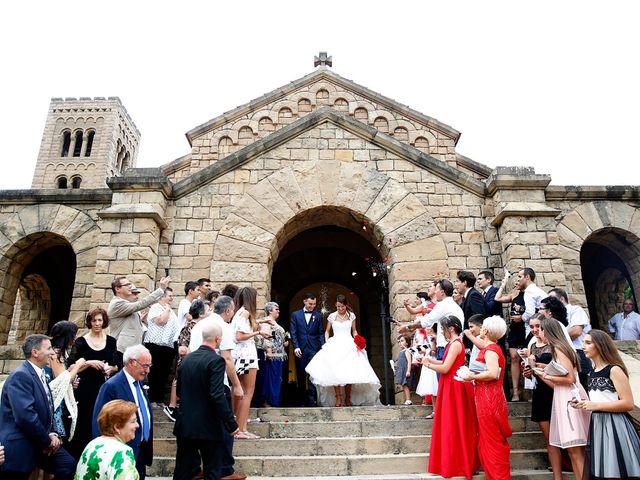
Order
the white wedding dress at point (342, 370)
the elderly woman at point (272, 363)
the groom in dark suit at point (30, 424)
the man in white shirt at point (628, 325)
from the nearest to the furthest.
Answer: the groom in dark suit at point (30, 424)
the elderly woman at point (272, 363)
the white wedding dress at point (342, 370)
the man in white shirt at point (628, 325)

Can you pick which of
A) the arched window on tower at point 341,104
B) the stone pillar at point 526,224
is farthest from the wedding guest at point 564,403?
the arched window on tower at point 341,104

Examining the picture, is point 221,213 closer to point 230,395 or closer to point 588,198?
point 230,395

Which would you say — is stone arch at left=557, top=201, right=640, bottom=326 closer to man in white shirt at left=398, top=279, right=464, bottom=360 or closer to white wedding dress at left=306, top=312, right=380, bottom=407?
man in white shirt at left=398, top=279, right=464, bottom=360

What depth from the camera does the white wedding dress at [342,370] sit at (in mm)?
6848

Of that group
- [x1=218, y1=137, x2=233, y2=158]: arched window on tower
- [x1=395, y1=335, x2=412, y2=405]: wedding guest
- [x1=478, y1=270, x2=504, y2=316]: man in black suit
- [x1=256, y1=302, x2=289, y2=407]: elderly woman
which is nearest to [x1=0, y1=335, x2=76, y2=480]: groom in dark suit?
[x1=256, y1=302, x2=289, y2=407]: elderly woman

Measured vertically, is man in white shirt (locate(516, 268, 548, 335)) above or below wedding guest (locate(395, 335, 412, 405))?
above

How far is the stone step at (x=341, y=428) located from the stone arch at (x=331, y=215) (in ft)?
7.74

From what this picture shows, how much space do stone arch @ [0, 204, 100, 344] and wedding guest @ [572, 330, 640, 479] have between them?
25.2 feet

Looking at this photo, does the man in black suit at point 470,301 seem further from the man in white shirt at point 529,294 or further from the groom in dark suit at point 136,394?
the groom in dark suit at point 136,394

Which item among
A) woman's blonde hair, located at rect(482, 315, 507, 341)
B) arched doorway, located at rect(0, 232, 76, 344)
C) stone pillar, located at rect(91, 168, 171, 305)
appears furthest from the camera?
arched doorway, located at rect(0, 232, 76, 344)

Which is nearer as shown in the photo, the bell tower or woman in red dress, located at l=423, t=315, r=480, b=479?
woman in red dress, located at l=423, t=315, r=480, b=479

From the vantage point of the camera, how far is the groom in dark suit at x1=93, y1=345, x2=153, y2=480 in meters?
3.93

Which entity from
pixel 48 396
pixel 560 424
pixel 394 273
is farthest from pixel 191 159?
pixel 560 424

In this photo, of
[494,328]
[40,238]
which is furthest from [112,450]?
[40,238]
